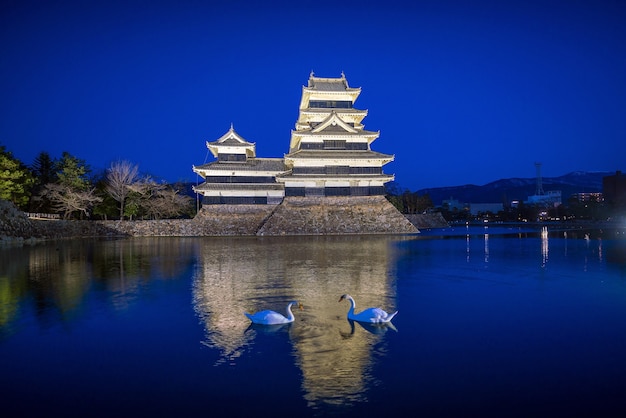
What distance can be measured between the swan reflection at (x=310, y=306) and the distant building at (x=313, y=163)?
22.4 m

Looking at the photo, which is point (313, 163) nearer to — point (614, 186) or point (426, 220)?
point (426, 220)

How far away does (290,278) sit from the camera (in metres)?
13.3

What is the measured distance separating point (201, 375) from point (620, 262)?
56.7 feet

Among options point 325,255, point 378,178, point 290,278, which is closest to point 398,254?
point 325,255

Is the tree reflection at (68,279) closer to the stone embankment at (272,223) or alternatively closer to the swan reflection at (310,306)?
the swan reflection at (310,306)

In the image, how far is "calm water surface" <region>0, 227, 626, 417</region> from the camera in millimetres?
4777

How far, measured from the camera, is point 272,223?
1554 inches

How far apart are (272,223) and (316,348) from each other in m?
33.2

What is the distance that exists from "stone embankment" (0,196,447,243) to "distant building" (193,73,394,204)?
1003 mm

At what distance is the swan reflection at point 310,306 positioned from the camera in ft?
17.9

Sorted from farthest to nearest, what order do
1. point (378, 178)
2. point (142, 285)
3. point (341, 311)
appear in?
point (378, 178)
point (142, 285)
point (341, 311)

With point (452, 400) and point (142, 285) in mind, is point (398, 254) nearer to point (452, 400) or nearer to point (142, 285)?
point (142, 285)

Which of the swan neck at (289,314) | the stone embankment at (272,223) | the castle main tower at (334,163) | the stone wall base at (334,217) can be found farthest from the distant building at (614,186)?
the swan neck at (289,314)

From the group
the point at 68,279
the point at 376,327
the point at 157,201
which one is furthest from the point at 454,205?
the point at 376,327
